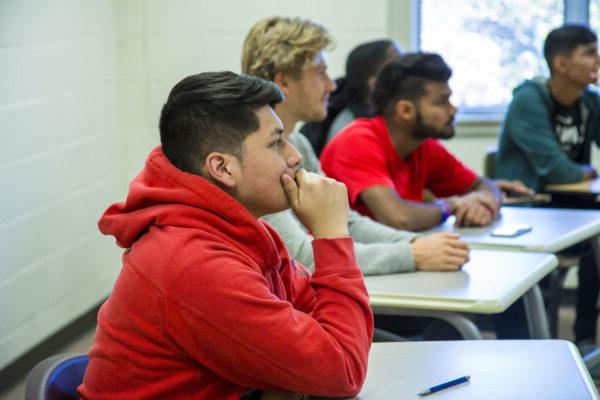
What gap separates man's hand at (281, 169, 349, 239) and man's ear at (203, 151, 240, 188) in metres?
0.11

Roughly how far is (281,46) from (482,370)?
4.43ft

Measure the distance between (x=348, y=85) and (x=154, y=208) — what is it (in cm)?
255

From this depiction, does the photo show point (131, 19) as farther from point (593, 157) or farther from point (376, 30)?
point (593, 157)

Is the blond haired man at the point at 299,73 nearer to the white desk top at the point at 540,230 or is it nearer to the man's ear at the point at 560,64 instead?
the white desk top at the point at 540,230

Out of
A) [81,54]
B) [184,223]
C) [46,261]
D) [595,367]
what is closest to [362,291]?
[184,223]

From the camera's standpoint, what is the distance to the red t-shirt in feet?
9.34

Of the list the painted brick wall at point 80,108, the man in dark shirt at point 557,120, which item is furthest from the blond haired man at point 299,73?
the man in dark shirt at point 557,120

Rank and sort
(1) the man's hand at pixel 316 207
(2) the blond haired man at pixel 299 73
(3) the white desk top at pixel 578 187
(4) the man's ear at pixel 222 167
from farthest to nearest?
(3) the white desk top at pixel 578 187
(2) the blond haired man at pixel 299 73
(1) the man's hand at pixel 316 207
(4) the man's ear at pixel 222 167

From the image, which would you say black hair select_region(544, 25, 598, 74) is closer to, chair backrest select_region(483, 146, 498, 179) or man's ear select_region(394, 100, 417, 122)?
chair backrest select_region(483, 146, 498, 179)

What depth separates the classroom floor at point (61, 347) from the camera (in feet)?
10.8

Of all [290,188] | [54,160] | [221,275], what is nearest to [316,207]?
[290,188]

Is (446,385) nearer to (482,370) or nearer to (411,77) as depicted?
(482,370)

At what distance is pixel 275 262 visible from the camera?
4.92 ft

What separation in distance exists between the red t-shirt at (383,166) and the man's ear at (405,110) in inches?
2.5
